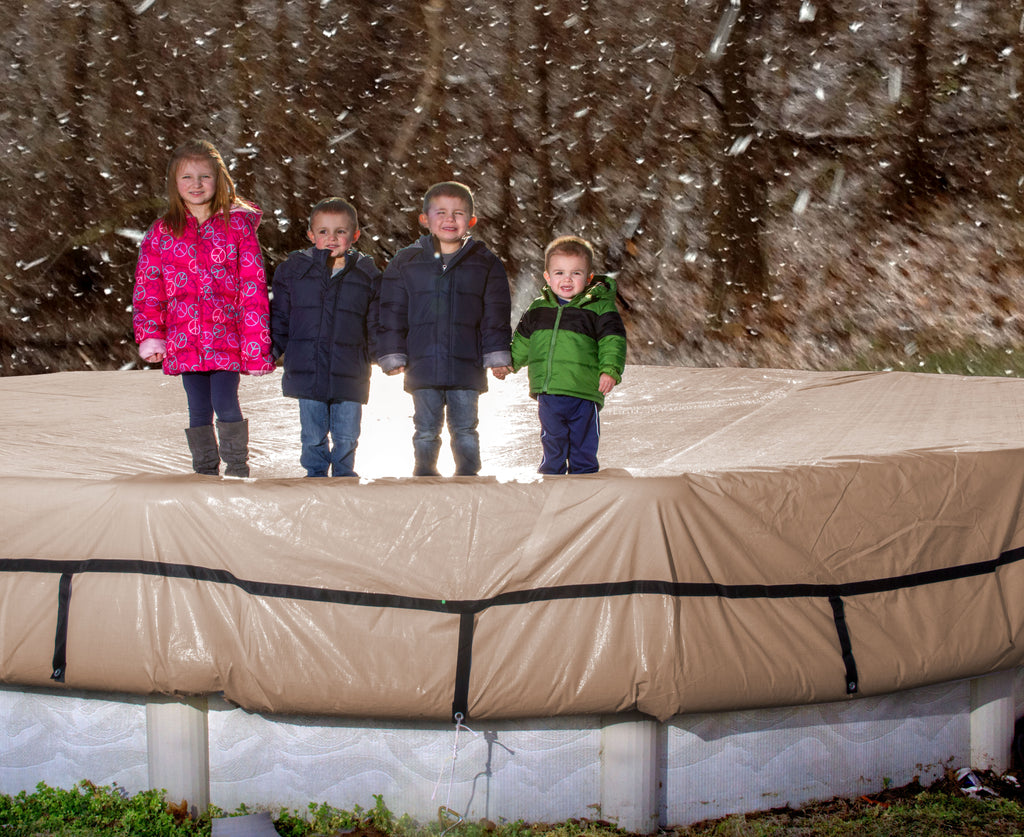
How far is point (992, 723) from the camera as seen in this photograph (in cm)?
158

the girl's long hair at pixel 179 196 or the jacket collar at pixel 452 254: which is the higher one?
the girl's long hair at pixel 179 196

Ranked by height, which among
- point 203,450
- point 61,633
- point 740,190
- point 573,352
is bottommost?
point 61,633

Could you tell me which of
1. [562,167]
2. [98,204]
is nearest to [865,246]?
[562,167]

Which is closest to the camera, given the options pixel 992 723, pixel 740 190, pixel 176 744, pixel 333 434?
pixel 176 744

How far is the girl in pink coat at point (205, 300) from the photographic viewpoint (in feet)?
5.25

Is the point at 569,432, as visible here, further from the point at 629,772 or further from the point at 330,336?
the point at 629,772

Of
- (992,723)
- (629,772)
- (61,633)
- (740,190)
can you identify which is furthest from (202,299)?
(740,190)

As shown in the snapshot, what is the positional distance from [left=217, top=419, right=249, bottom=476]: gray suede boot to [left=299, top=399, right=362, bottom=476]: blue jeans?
11cm

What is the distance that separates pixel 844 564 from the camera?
1366 mm

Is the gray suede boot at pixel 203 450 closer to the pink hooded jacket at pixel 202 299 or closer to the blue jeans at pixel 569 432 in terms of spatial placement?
the pink hooded jacket at pixel 202 299

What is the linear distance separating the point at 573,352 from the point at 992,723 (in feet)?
3.18

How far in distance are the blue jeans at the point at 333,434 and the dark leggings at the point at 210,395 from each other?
0.41 ft

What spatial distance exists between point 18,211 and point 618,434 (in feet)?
11.9

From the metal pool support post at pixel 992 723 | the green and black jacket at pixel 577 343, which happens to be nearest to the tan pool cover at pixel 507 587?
the metal pool support post at pixel 992 723
